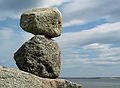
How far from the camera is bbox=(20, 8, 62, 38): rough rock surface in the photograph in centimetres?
1847

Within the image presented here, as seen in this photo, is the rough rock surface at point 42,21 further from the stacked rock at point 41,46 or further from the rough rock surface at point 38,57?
the rough rock surface at point 38,57

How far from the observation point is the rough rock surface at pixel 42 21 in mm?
18469

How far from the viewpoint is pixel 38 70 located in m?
18.0

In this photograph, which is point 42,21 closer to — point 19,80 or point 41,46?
point 41,46

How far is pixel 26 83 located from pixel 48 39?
2.95m

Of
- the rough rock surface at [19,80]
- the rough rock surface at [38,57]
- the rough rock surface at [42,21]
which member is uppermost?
the rough rock surface at [42,21]

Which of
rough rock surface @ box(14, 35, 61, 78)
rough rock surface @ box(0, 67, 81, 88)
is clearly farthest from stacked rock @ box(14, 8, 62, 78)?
rough rock surface @ box(0, 67, 81, 88)

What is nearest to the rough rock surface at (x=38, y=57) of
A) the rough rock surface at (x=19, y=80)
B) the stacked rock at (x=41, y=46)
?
the stacked rock at (x=41, y=46)

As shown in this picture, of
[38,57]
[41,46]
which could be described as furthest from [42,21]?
[38,57]

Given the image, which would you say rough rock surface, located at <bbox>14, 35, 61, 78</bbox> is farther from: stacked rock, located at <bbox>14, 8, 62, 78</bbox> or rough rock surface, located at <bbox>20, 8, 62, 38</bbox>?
rough rock surface, located at <bbox>20, 8, 62, 38</bbox>

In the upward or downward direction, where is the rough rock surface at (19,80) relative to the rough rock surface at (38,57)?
downward

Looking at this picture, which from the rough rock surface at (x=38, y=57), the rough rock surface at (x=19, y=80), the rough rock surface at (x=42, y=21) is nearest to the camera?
the rough rock surface at (x=19, y=80)

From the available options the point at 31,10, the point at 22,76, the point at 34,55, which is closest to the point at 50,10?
the point at 31,10

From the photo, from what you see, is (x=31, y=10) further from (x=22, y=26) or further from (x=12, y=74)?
(x=12, y=74)
